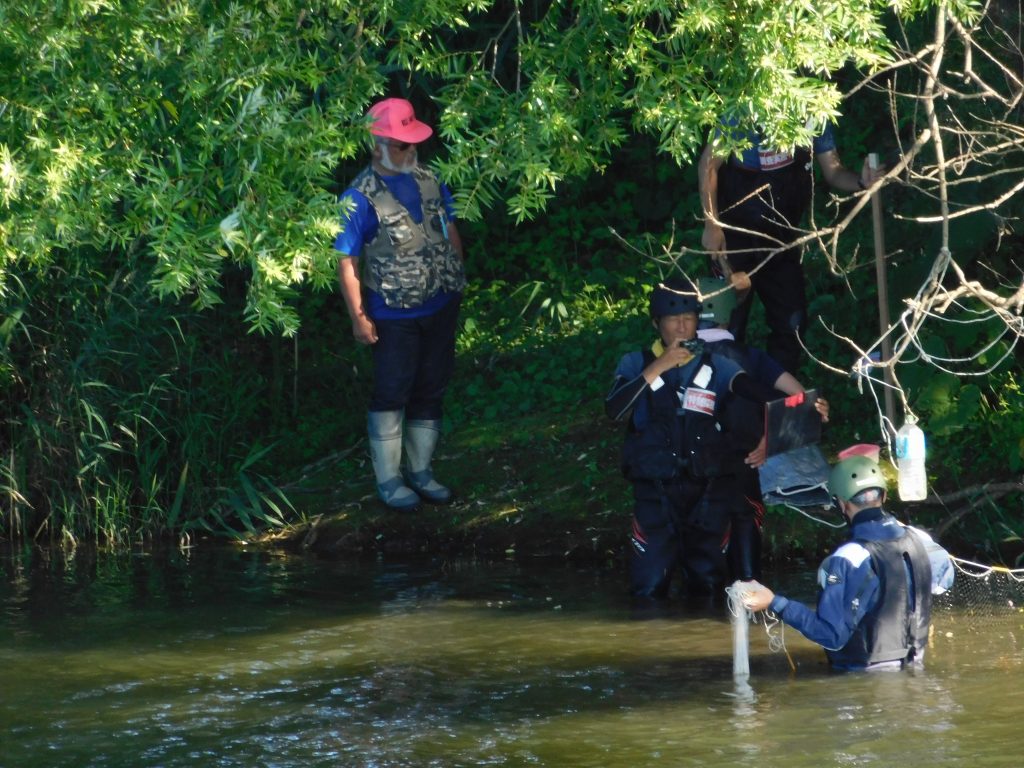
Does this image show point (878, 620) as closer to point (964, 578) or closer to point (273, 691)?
point (964, 578)

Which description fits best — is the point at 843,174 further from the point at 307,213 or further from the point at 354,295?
the point at 307,213

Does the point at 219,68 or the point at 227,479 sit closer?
the point at 219,68

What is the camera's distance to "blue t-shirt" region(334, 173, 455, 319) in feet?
30.3

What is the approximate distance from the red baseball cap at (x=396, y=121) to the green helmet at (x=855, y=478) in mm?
3297

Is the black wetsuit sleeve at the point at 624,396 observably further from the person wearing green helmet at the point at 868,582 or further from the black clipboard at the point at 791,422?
the person wearing green helmet at the point at 868,582

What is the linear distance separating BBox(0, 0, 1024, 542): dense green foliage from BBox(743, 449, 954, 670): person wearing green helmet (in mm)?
1192

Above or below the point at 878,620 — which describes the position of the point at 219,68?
above

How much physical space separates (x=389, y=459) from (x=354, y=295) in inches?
44.7

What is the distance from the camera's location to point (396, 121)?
913 centimetres

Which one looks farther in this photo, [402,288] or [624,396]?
[402,288]

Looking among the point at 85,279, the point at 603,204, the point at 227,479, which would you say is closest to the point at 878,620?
the point at 227,479

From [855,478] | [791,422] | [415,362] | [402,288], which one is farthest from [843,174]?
[415,362]

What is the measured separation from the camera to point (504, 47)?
11859 millimetres

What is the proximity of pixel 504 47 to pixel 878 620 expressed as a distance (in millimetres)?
6123
